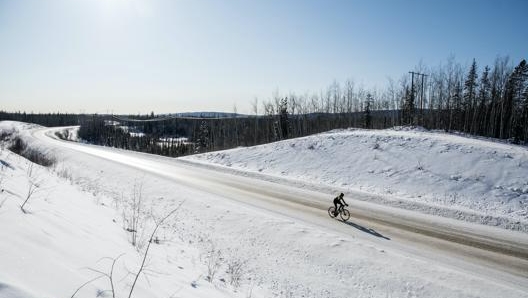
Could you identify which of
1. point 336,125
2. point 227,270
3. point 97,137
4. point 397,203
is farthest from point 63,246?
point 97,137

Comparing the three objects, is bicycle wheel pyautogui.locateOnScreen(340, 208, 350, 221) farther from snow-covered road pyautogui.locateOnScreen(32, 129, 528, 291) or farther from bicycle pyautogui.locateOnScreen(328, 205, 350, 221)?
snow-covered road pyautogui.locateOnScreen(32, 129, 528, 291)

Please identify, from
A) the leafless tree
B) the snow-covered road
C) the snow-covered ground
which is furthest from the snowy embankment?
the leafless tree

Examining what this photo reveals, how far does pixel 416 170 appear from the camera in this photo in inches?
837

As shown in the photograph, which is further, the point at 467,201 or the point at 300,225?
the point at 467,201

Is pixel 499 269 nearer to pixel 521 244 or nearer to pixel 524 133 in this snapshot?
pixel 521 244

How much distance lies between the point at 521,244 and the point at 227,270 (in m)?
9.29

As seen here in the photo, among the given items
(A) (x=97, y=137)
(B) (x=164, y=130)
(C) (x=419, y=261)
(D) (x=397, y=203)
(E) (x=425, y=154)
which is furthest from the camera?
(B) (x=164, y=130)

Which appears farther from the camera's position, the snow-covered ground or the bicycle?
the bicycle

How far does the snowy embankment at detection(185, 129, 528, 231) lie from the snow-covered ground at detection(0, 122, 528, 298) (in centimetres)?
208

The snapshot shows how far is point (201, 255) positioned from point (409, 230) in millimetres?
7345

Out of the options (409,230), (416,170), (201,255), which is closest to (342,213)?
(409,230)

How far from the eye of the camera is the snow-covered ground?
12.8 ft

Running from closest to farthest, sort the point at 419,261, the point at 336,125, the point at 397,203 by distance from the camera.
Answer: the point at 419,261
the point at 397,203
the point at 336,125

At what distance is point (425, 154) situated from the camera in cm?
2311
